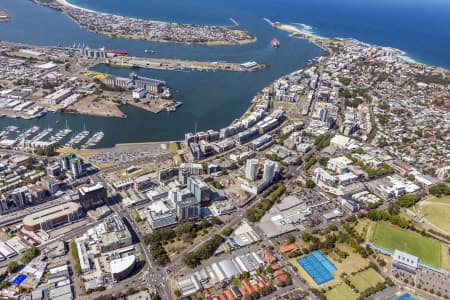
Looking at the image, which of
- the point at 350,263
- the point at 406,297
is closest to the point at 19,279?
the point at 350,263

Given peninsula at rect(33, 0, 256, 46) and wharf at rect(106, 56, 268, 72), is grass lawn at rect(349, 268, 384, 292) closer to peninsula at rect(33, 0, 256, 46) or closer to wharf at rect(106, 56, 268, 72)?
wharf at rect(106, 56, 268, 72)

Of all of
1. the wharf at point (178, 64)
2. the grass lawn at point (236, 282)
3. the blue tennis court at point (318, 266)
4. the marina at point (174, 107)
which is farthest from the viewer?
the wharf at point (178, 64)

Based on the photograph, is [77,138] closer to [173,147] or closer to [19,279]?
[173,147]

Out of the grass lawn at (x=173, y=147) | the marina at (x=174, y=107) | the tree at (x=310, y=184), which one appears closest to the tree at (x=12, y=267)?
the grass lawn at (x=173, y=147)

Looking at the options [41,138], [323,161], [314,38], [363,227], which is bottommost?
[41,138]

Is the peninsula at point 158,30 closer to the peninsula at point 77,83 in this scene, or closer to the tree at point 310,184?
the peninsula at point 77,83

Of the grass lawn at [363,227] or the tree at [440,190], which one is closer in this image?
the grass lawn at [363,227]
